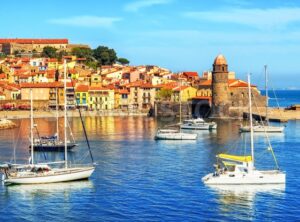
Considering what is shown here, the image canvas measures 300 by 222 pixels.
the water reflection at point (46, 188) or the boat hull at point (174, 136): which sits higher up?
the boat hull at point (174, 136)

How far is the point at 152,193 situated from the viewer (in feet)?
99.1

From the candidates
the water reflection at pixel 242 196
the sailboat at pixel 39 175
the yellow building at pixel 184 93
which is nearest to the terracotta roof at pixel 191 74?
the yellow building at pixel 184 93

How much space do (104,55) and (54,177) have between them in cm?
10059

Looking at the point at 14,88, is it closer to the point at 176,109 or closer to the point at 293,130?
the point at 176,109

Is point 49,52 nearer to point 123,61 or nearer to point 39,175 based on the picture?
point 123,61

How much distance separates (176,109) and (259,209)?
65.3m

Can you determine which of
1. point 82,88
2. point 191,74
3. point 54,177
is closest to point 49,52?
point 191,74

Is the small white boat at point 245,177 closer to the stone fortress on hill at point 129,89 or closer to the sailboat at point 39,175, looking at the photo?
the sailboat at point 39,175

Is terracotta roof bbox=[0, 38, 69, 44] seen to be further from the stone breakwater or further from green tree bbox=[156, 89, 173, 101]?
the stone breakwater

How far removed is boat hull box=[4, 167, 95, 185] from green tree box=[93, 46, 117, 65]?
100025mm

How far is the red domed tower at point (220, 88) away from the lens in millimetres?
85500

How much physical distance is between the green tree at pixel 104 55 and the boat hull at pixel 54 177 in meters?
100

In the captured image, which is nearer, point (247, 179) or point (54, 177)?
point (247, 179)

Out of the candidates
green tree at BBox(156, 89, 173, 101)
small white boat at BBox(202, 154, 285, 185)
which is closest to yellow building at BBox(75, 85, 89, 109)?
green tree at BBox(156, 89, 173, 101)
